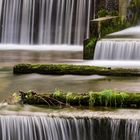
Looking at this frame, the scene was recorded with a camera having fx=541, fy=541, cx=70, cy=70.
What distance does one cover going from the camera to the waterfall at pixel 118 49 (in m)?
17.3

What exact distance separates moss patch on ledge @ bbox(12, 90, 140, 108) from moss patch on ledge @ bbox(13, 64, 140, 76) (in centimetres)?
409

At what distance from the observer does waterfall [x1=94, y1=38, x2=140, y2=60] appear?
1728 cm

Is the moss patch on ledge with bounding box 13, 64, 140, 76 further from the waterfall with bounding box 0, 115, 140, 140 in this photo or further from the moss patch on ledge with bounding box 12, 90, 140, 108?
the waterfall with bounding box 0, 115, 140, 140

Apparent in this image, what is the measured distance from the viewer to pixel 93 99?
9266 millimetres

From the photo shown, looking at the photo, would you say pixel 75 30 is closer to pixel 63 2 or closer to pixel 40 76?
pixel 63 2

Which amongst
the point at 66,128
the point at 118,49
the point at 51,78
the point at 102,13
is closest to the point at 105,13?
the point at 102,13

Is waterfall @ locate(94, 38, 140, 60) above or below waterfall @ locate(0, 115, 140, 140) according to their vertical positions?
above

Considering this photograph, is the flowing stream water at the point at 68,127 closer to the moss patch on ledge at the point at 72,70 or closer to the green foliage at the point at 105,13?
the moss patch on ledge at the point at 72,70

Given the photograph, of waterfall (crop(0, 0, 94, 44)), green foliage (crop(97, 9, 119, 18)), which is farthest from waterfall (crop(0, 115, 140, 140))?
waterfall (crop(0, 0, 94, 44))

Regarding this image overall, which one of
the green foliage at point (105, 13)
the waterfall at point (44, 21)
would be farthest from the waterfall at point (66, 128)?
the waterfall at point (44, 21)

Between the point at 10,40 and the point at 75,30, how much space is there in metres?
3.15

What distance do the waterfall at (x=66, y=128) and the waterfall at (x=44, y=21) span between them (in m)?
15.8

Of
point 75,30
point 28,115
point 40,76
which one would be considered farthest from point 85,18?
point 28,115

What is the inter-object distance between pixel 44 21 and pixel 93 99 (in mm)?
16691
